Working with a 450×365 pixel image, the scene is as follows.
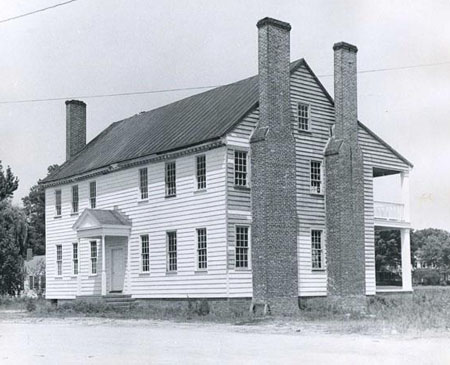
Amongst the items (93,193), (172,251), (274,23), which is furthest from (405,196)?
(93,193)

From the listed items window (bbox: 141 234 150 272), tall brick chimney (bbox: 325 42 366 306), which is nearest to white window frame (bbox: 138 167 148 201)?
window (bbox: 141 234 150 272)

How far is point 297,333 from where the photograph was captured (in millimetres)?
17719

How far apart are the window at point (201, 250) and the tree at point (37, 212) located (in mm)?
63360

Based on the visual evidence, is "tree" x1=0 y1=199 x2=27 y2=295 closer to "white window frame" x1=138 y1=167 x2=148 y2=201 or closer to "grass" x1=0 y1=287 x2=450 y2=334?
"grass" x1=0 y1=287 x2=450 y2=334

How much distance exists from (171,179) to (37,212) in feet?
226

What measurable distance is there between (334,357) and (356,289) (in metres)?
16.7

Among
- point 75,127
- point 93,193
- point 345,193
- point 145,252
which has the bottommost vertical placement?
point 145,252

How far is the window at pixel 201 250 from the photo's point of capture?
90.4 feet

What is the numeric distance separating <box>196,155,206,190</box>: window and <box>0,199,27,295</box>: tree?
60.2 feet

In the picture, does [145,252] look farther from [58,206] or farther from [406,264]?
[406,264]

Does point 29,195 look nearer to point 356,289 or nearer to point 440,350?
point 356,289

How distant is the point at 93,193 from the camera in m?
35.1

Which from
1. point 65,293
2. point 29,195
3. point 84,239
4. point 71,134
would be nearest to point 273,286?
point 84,239

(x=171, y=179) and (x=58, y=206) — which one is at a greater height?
(x=171, y=179)
